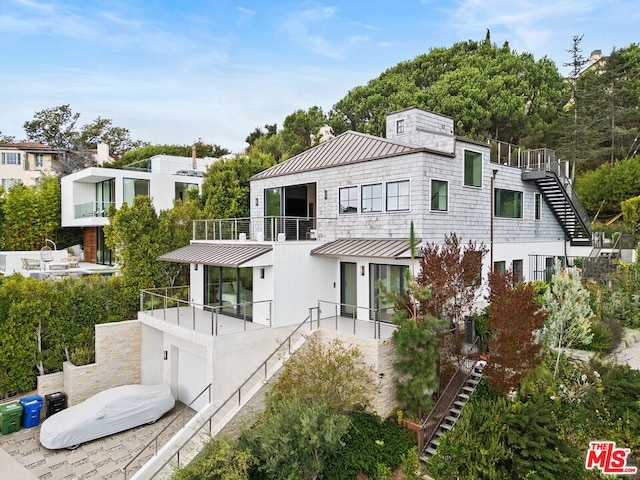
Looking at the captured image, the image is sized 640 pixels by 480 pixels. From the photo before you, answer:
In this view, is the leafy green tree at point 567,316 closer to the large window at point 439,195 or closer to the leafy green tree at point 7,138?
the large window at point 439,195

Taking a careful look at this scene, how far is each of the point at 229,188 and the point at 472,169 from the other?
1516cm

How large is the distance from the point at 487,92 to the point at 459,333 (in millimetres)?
28072

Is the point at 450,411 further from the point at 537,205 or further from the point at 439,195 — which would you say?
the point at 537,205

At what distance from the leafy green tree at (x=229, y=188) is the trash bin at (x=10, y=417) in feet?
44.6

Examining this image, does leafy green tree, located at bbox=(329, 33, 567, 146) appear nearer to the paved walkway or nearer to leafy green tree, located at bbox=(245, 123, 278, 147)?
leafy green tree, located at bbox=(245, 123, 278, 147)

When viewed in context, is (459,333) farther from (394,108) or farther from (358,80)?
(358,80)

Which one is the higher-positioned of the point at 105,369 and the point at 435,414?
the point at 435,414

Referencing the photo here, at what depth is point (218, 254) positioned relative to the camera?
1653cm

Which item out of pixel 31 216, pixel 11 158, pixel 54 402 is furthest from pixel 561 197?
pixel 11 158

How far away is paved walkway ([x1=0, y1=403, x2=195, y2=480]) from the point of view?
12.3 meters

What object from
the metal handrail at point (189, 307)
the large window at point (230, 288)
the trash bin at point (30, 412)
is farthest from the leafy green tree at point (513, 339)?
the trash bin at point (30, 412)

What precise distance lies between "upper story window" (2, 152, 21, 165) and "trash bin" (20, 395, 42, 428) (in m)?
38.3

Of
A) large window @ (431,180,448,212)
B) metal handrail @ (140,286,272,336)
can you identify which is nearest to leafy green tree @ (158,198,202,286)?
metal handrail @ (140,286,272,336)

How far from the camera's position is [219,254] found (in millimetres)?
16500
